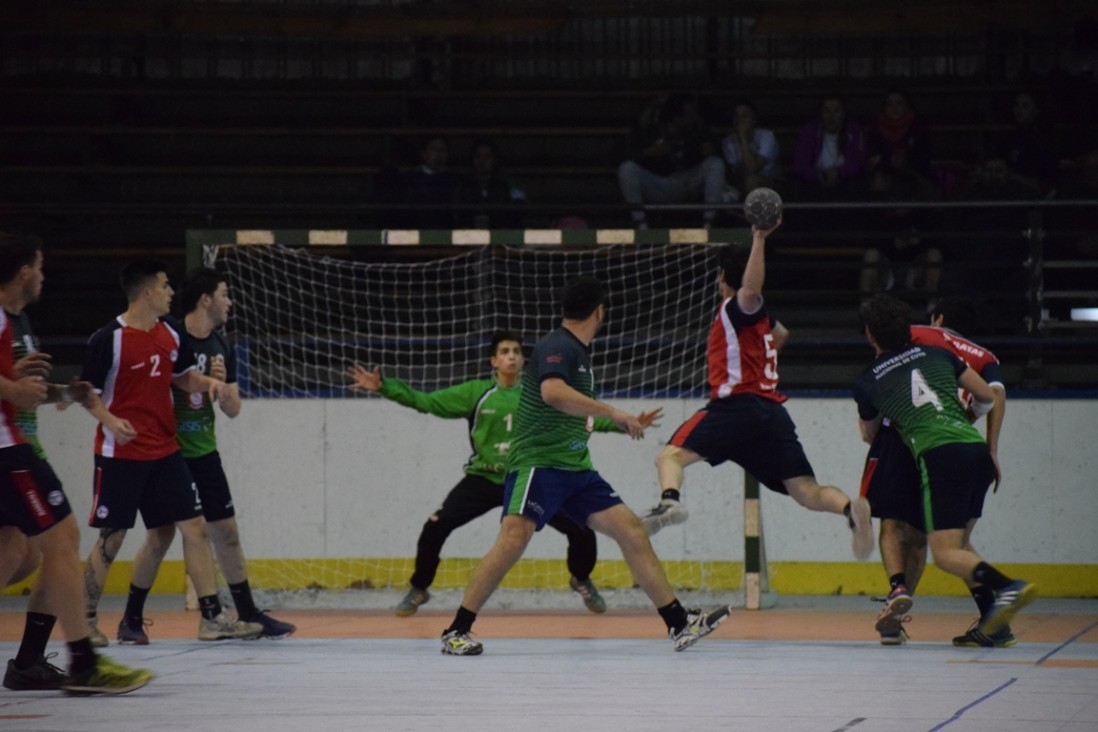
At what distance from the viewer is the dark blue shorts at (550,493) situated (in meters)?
9.50

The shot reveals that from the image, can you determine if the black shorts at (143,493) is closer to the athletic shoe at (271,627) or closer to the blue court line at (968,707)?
the athletic shoe at (271,627)

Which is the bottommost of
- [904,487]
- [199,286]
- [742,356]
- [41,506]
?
[904,487]

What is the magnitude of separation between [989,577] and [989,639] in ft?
1.62

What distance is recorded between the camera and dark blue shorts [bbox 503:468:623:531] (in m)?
9.50

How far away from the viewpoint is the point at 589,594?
12.7 metres

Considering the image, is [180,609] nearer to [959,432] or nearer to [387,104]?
[959,432]

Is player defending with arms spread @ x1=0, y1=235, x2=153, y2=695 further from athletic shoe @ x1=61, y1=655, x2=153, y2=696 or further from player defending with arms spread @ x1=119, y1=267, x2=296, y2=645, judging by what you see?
player defending with arms spread @ x1=119, y1=267, x2=296, y2=645

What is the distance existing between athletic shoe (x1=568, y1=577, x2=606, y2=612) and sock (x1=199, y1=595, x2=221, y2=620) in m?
3.23

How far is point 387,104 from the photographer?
18.9m

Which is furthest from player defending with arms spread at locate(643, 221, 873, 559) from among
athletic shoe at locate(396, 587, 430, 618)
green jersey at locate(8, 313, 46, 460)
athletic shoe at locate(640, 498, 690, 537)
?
green jersey at locate(8, 313, 46, 460)

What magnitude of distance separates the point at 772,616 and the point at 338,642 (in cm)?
350

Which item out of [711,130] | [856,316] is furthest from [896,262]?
[711,130]

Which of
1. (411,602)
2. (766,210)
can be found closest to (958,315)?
(766,210)

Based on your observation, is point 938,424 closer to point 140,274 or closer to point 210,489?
point 210,489
